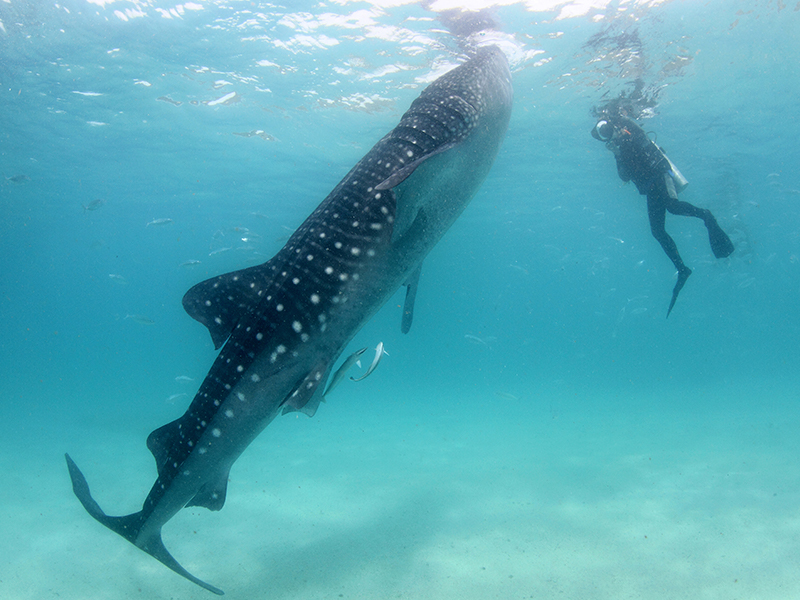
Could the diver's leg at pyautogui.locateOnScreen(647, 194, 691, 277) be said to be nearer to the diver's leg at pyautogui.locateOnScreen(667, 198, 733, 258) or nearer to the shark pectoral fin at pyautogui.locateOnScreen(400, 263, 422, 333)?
the diver's leg at pyautogui.locateOnScreen(667, 198, 733, 258)

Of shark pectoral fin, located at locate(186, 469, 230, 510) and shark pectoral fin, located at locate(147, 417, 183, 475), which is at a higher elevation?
shark pectoral fin, located at locate(147, 417, 183, 475)

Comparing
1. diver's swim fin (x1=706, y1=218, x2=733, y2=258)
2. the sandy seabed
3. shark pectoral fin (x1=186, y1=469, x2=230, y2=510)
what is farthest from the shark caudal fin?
diver's swim fin (x1=706, y1=218, x2=733, y2=258)

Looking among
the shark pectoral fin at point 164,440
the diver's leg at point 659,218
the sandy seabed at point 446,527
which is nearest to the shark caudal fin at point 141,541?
the shark pectoral fin at point 164,440

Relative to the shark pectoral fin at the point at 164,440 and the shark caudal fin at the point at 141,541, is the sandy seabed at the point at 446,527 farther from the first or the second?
the shark pectoral fin at the point at 164,440

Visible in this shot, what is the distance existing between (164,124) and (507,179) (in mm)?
19658

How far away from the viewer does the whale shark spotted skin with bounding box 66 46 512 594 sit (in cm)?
269

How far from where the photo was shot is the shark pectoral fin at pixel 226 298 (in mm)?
2879

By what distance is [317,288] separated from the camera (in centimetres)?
268

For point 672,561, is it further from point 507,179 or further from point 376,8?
point 507,179

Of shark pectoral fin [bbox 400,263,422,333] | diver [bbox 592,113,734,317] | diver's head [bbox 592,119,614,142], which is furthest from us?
diver's head [bbox 592,119,614,142]

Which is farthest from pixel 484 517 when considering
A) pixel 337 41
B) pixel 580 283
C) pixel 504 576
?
pixel 580 283

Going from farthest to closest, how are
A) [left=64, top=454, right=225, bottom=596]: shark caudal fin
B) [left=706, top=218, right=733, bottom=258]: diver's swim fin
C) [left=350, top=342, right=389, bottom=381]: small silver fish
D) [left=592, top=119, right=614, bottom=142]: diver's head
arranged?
[left=592, top=119, right=614, bottom=142]: diver's head → [left=706, top=218, right=733, bottom=258]: diver's swim fin → [left=350, top=342, right=389, bottom=381]: small silver fish → [left=64, top=454, right=225, bottom=596]: shark caudal fin

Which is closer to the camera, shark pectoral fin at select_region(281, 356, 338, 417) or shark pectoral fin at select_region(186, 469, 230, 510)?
shark pectoral fin at select_region(281, 356, 338, 417)

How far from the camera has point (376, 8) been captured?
1199cm
